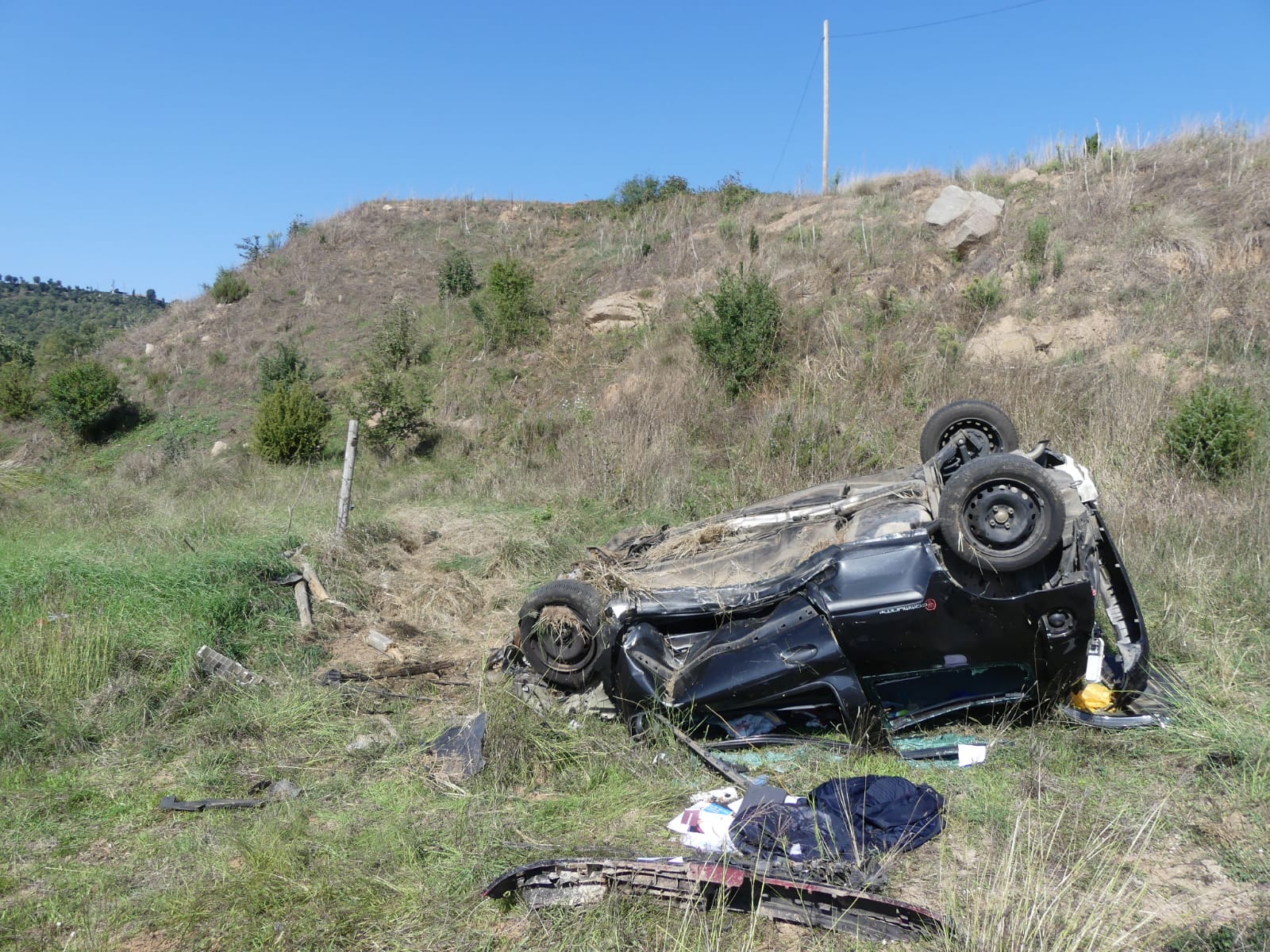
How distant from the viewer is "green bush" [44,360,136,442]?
1955 centimetres

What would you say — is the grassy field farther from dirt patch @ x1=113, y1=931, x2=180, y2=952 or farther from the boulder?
the boulder

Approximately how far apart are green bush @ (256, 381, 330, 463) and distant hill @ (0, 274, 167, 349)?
3017 centimetres

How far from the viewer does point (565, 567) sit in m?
7.21

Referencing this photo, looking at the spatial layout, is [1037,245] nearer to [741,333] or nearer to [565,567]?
[741,333]

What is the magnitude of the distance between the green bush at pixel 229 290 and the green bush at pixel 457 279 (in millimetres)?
7171

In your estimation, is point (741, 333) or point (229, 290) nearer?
point (741, 333)

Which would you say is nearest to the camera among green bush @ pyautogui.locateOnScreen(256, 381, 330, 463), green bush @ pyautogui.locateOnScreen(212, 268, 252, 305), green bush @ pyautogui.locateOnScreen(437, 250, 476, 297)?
green bush @ pyautogui.locateOnScreen(256, 381, 330, 463)

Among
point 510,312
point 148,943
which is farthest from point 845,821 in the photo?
point 510,312

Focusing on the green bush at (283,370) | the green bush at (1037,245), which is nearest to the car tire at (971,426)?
the green bush at (1037,245)

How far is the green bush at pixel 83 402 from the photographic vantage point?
1955 cm

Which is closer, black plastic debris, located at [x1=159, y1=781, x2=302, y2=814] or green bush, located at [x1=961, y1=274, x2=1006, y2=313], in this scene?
black plastic debris, located at [x1=159, y1=781, x2=302, y2=814]

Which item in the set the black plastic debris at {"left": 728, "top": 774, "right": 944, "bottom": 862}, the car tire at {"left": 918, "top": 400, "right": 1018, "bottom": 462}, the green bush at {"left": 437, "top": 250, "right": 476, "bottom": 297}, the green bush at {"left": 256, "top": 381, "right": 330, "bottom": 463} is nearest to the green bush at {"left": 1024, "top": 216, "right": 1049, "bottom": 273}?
the car tire at {"left": 918, "top": 400, "right": 1018, "bottom": 462}

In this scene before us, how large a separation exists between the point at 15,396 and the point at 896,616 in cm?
2398

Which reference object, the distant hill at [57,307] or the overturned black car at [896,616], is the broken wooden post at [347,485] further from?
the distant hill at [57,307]
